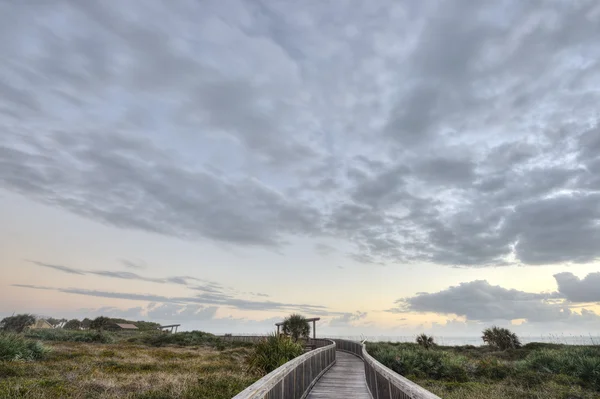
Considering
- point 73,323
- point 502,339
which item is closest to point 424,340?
point 502,339

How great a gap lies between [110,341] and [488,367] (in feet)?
129

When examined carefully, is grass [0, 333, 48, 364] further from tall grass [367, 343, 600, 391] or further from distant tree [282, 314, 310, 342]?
distant tree [282, 314, 310, 342]

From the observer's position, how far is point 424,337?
39438 mm

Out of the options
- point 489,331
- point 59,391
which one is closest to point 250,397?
point 59,391

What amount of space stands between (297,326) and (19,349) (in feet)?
99.1

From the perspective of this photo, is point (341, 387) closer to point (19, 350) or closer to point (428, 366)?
point (428, 366)

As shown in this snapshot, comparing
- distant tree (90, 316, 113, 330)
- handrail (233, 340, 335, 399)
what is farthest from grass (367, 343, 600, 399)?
distant tree (90, 316, 113, 330)

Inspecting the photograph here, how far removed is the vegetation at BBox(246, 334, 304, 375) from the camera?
1462 centimetres

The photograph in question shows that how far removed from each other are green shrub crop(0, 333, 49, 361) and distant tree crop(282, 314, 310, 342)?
27.2 metres

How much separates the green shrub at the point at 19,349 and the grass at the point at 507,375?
20.6 m

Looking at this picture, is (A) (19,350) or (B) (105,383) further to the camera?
(A) (19,350)

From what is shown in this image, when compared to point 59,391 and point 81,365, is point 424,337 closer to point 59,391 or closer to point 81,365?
point 81,365

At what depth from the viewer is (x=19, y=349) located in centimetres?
1958

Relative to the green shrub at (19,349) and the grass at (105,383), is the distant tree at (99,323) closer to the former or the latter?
the green shrub at (19,349)
